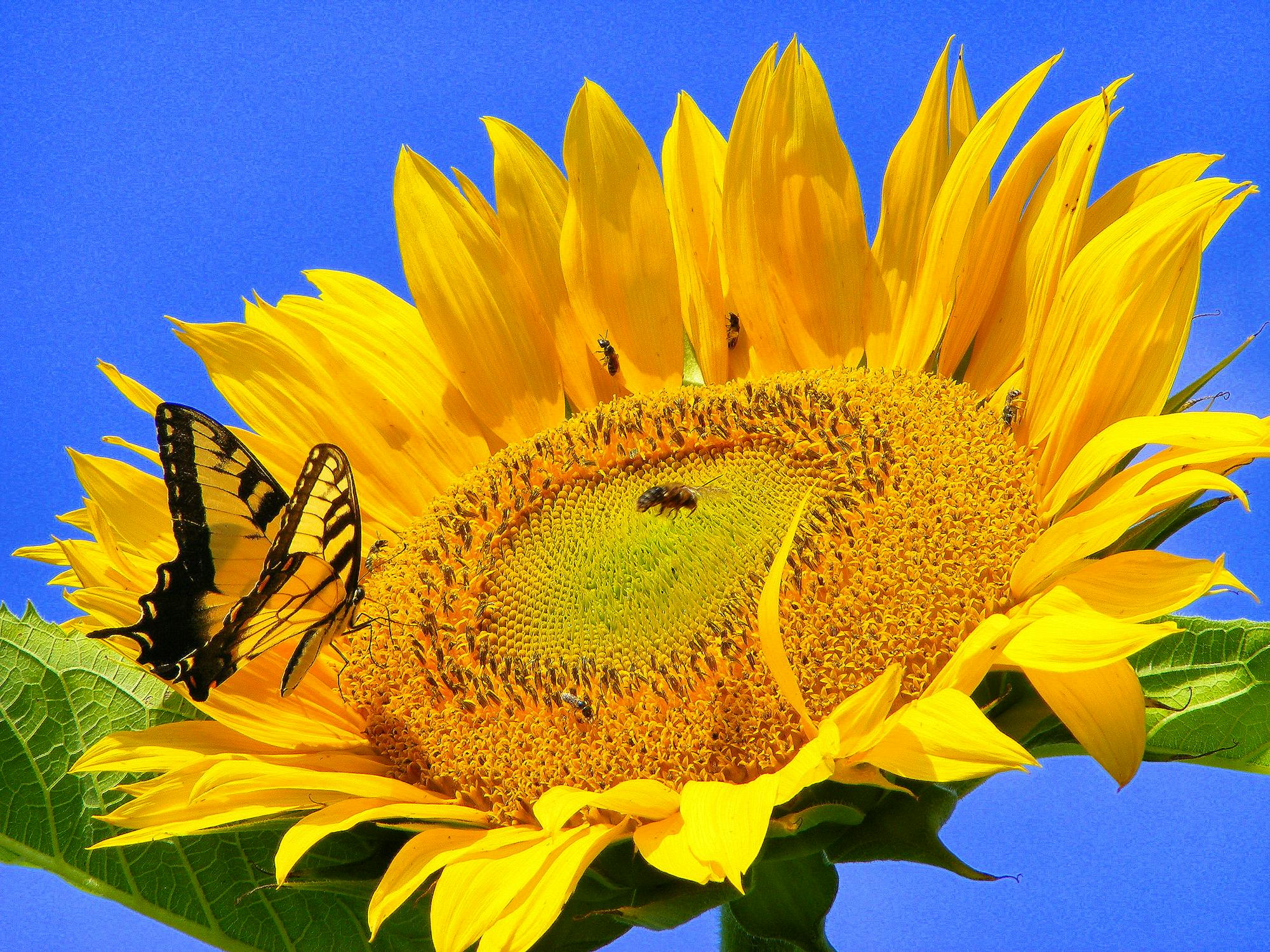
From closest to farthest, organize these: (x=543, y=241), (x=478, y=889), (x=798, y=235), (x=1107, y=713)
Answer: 1. (x=1107, y=713)
2. (x=478, y=889)
3. (x=798, y=235)
4. (x=543, y=241)

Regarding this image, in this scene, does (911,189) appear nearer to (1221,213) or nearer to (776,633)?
(1221,213)

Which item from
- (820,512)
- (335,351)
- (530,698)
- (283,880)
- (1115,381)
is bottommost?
(283,880)

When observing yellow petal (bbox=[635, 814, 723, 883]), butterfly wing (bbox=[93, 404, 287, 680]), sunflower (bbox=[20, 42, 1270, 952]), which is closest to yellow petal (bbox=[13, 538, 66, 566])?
sunflower (bbox=[20, 42, 1270, 952])

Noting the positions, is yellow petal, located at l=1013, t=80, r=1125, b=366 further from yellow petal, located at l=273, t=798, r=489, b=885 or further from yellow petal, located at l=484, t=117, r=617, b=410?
yellow petal, located at l=273, t=798, r=489, b=885

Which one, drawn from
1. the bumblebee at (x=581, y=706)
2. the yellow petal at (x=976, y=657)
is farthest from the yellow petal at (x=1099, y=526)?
the bumblebee at (x=581, y=706)

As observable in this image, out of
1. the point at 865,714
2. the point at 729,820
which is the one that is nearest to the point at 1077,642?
the point at 865,714

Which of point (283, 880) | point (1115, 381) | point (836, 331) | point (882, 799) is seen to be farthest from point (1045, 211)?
point (283, 880)

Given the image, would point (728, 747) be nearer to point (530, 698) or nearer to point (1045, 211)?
point (530, 698)
